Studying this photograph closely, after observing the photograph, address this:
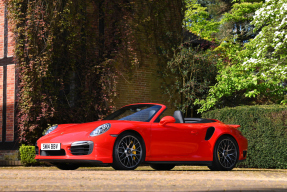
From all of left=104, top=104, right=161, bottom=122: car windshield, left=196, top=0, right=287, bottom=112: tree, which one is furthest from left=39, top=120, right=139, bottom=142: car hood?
left=196, top=0, right=287, bottom=112: tree

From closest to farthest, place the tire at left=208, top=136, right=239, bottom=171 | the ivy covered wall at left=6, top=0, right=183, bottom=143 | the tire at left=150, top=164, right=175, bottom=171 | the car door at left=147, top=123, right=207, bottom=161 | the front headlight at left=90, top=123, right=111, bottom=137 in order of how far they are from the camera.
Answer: the front headlight at left=90, top=123, right=111, bottom=137
the car door at left=147, top=123, right=207, bottom=161
the tire at left=208, top=136, right=239, bottom=171
the tire at left=150, top=164, right=175, bottom=171
the ivy covered wall at left=6, top=0, right=183, bottom=143

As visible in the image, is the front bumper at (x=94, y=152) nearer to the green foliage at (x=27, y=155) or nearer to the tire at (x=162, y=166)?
the tire at (x=162, y=166)

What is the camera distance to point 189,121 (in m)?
9.62

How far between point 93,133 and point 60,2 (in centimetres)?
701

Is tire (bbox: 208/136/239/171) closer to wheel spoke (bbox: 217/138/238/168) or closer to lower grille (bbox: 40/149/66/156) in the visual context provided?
wheel spoke (bbox: 217/138/238/168)

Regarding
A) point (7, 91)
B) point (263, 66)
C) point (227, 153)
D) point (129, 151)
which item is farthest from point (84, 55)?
point (129, 151)

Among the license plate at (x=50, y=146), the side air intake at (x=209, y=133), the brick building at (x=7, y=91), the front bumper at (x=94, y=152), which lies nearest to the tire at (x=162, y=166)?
the side air intake at (x=209, y=133)

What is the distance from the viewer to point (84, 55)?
47.9 ft

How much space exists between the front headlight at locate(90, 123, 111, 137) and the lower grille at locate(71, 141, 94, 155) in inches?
7.4

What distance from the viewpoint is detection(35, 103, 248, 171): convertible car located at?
786cm

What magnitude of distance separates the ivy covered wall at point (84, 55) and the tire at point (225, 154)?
18.3ft

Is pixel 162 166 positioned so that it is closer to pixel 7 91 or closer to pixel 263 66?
pixel 7 91

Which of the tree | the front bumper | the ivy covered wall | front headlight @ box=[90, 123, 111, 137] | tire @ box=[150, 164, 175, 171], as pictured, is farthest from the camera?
the tree

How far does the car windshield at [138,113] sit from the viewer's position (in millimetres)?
8727
